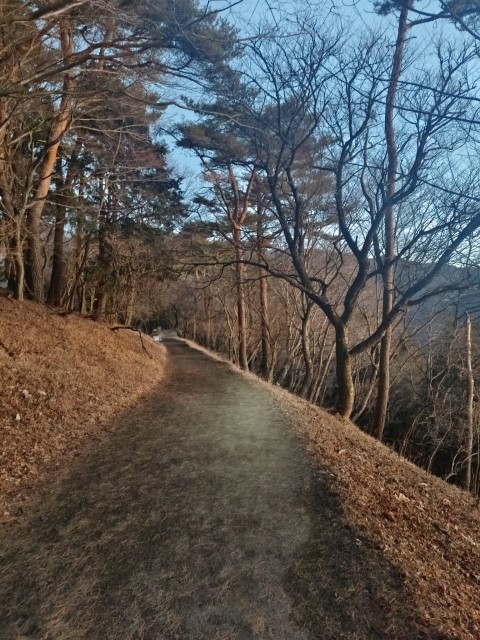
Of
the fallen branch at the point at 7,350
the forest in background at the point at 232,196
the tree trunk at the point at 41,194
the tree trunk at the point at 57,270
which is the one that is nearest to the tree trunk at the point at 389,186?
the forest in background at the point at 232,196

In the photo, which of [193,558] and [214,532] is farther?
[214,532]

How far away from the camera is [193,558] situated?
3.12 m

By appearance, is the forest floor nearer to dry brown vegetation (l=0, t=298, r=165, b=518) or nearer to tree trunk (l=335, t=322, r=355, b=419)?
dry brown vegetation (l=0, t=298, r=165, b=518)

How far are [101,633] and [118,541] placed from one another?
3.08ft

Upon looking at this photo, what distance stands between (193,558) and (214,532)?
40cm

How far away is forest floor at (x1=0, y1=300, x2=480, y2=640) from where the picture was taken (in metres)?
2.57

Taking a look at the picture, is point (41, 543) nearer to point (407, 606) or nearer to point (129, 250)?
point (407, 606)

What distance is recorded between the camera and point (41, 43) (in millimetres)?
7785

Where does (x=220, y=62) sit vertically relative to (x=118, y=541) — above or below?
above

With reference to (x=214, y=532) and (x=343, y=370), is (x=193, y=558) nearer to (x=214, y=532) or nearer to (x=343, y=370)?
(x=214, y=532)

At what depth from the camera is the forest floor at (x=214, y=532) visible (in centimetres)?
257

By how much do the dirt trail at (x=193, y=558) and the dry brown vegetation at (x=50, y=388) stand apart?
0.52 metres

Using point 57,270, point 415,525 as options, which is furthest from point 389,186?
point 57,270

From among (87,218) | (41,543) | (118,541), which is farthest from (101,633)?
(87,218)
